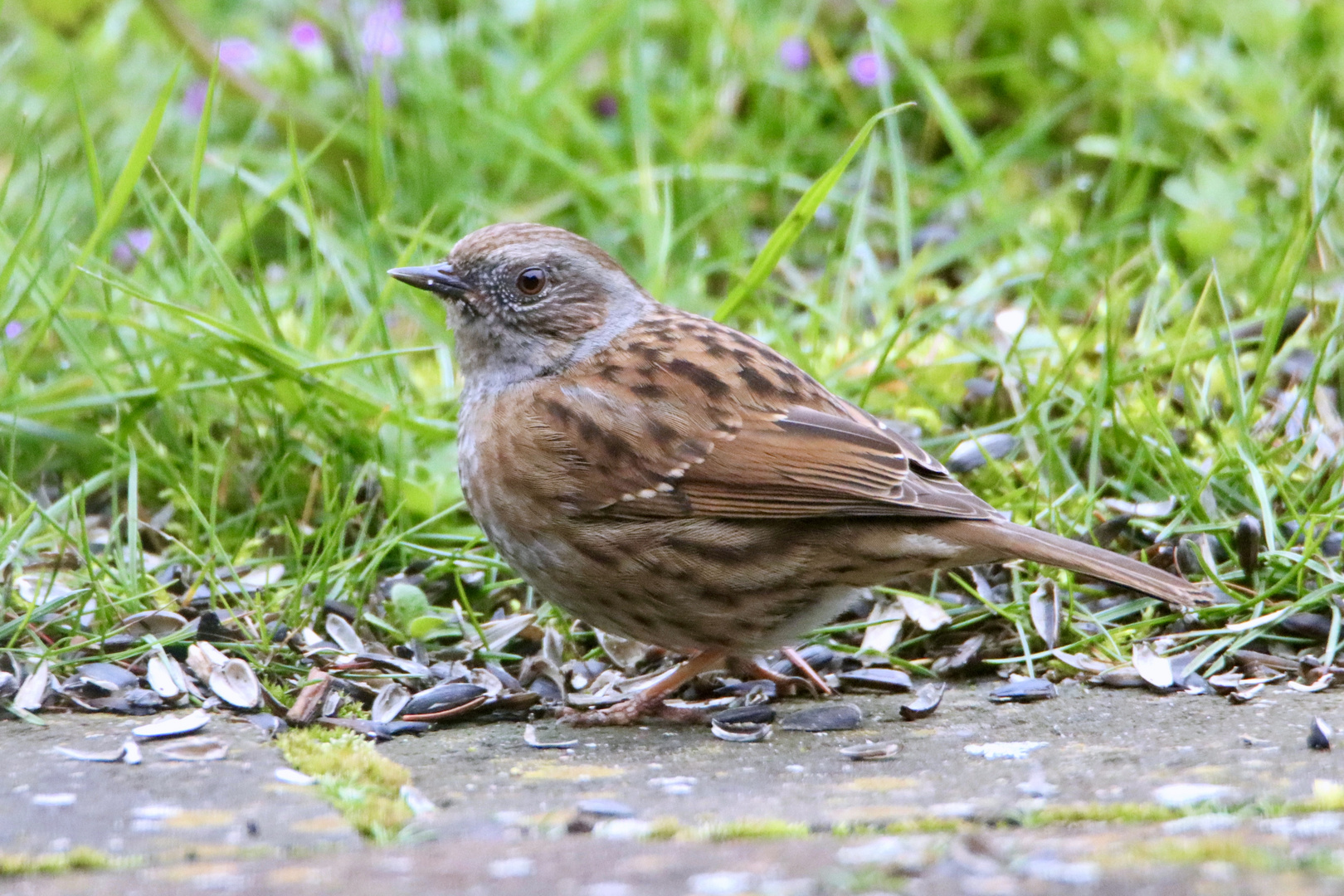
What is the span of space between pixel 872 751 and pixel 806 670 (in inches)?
28.8

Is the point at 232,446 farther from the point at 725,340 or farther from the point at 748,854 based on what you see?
the point at 748,854

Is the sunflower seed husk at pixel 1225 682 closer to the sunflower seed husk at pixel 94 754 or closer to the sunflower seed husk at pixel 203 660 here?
the sunflower seed husk at pixel 203 660

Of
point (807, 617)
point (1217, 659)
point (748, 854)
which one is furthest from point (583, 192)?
point (748, 854)

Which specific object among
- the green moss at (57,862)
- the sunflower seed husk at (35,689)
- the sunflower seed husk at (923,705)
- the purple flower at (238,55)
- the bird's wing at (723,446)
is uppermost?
the purple flower at (238,55)

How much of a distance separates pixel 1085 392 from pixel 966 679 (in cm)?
96

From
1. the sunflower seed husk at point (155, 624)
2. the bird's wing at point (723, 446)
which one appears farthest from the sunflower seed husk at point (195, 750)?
the bird's wing at point (723, 446)

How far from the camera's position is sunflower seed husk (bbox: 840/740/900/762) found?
10.3 feet

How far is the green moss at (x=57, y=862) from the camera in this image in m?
2.15

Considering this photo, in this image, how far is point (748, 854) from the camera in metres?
2.06

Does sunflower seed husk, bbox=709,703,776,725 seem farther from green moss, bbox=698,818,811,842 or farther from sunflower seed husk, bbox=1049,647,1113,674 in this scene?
green moss, bbox=698,818,811,842

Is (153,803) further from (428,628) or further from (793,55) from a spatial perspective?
(793,55)

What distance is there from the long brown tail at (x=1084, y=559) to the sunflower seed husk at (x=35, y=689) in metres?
2.03

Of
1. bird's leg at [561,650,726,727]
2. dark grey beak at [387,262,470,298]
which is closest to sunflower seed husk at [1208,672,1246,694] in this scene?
bird's leg at [561,650,726,727]

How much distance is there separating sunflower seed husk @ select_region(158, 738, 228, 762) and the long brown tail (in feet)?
5.45
